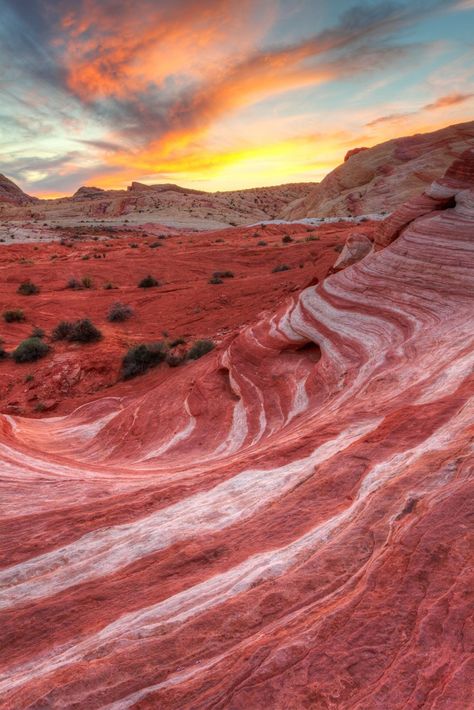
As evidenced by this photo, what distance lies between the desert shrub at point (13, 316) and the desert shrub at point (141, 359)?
810cm

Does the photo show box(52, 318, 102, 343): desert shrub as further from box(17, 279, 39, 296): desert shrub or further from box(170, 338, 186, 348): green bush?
box(17, 279, 39, 296): desert shrub

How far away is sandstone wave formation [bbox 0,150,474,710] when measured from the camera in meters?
2.15

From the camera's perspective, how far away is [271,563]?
2.91 m

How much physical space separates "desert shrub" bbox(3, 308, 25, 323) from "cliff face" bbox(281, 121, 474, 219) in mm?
37891

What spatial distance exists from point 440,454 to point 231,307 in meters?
16.2

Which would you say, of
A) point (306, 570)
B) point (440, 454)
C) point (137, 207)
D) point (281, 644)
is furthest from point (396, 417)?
point (137, 207)

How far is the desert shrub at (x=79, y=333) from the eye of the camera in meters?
16.0

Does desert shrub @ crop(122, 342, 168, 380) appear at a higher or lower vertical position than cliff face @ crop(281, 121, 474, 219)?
lower

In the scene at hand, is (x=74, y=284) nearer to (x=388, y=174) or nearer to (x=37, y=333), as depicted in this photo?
(x=37, y=333)

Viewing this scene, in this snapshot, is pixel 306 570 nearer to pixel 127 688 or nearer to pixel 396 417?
pixel 127 688

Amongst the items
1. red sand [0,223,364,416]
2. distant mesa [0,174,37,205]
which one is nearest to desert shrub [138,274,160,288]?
red sand [0,223,364,416]

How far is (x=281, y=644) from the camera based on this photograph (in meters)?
2.29

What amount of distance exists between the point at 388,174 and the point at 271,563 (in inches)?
2248

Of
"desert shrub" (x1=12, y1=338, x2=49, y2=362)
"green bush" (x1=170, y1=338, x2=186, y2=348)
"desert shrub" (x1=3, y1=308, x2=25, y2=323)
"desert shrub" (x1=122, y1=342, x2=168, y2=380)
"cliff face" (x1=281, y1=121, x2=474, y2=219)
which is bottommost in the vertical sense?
"desert shrub" (x1=122, y1=342, x2=168, y2=380)
